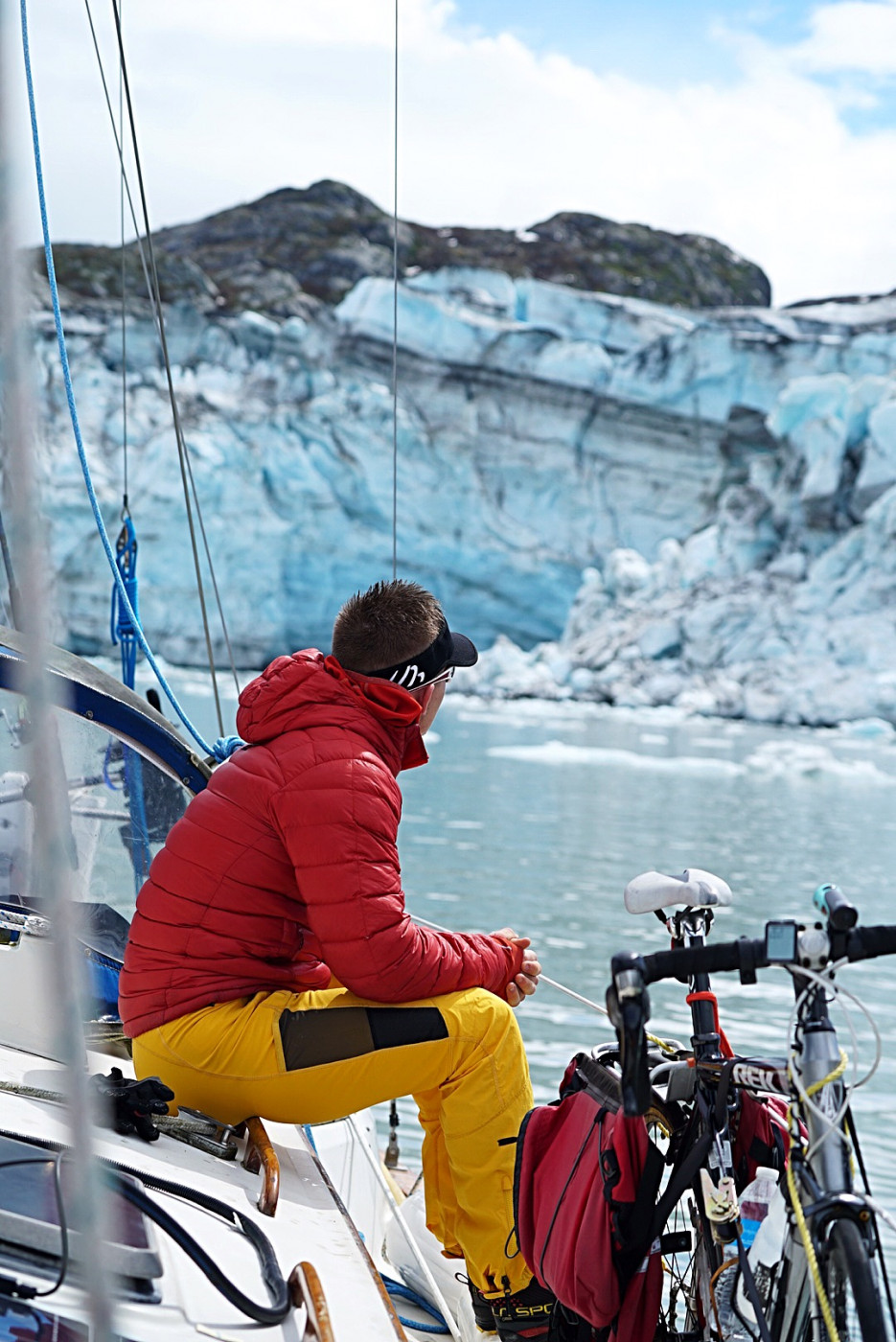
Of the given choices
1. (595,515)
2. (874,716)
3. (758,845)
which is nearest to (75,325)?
(595,515)

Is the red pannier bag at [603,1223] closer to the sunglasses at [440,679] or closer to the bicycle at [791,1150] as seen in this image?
the bicycle at [791,1150]

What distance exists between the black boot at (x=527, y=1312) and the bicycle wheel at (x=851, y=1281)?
57 cm

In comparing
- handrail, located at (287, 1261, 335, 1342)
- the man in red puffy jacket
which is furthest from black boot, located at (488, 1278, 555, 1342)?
handrail, located at (287, 1261, 335, 1342)

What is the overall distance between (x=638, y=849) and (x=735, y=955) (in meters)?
7.92

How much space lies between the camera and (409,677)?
5.07 ft

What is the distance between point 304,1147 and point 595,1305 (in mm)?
499

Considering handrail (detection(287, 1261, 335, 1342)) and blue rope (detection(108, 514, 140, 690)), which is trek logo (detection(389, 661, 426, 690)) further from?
blue rope (detection(108, 514, 140, 690))

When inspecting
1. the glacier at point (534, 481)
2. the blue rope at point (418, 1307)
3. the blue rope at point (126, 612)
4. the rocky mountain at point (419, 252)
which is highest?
the rocky mountain at point (419, 252)

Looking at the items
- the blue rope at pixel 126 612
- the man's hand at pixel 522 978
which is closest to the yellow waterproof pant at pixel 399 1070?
the man's hand at pixel 522 978

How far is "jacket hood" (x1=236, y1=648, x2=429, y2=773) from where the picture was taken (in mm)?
1507

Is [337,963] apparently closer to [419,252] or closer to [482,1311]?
[482,1311]

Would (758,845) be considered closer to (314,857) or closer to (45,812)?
(314,857)

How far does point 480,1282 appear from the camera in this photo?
1.46m

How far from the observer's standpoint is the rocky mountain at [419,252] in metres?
33.8
